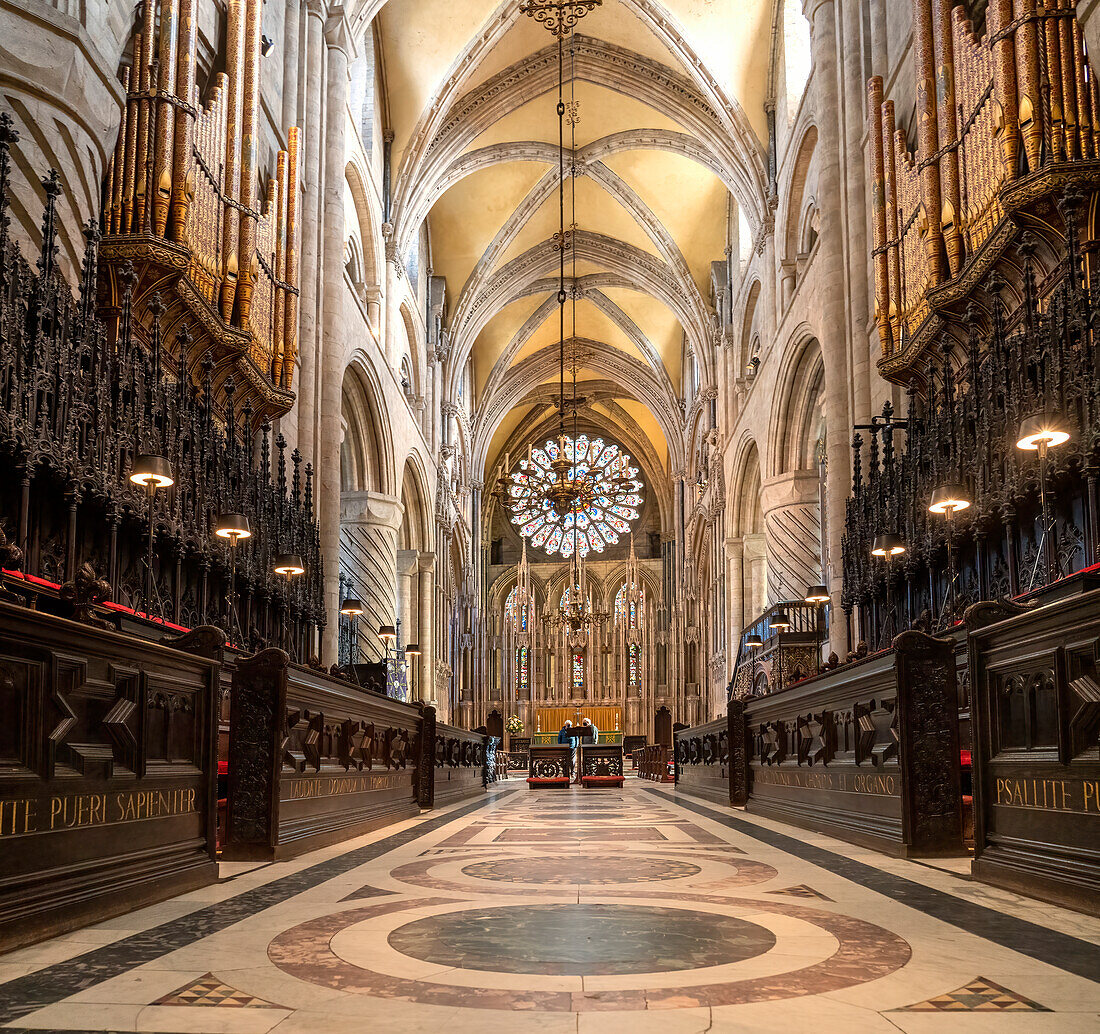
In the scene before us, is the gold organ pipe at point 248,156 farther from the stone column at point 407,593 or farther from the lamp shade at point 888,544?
the stone column at point 407,593

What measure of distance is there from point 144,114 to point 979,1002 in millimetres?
8540

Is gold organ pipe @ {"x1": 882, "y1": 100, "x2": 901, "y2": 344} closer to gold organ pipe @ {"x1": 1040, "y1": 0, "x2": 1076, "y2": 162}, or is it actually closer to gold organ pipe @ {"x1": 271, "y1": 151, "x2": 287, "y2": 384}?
gold organ pipe @ {"x1": 1040, "y1": 0, "x2": 1076, "y2": 162}

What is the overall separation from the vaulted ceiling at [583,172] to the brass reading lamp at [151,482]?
1257 cm

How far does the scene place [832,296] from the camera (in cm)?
1295

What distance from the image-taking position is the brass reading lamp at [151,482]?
22.2 feet

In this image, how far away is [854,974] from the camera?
2.43m

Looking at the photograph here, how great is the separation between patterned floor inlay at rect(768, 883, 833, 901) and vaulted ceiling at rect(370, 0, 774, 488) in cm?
1638

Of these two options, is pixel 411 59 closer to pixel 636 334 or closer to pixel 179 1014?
pixel 636 334

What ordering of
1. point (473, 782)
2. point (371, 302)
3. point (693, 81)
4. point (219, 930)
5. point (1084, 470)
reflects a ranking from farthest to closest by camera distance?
1. point (693, 81)
2. point (371, 302)
3. point (473, 782)
4. point (1084, 470)
5. point (219, 930)

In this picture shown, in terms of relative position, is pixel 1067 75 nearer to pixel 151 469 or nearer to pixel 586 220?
pixel 151 469

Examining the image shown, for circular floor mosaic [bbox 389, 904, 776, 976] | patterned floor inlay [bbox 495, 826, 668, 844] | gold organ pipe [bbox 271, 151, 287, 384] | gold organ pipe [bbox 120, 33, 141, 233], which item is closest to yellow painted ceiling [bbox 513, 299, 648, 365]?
gold organ pipe [bbox 271, 151, 287, 384]

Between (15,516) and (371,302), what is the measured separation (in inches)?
475

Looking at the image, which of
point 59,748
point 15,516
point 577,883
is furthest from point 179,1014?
point 15,516

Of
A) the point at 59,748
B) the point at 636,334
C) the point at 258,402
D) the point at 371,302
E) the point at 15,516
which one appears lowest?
the point at 59,748
